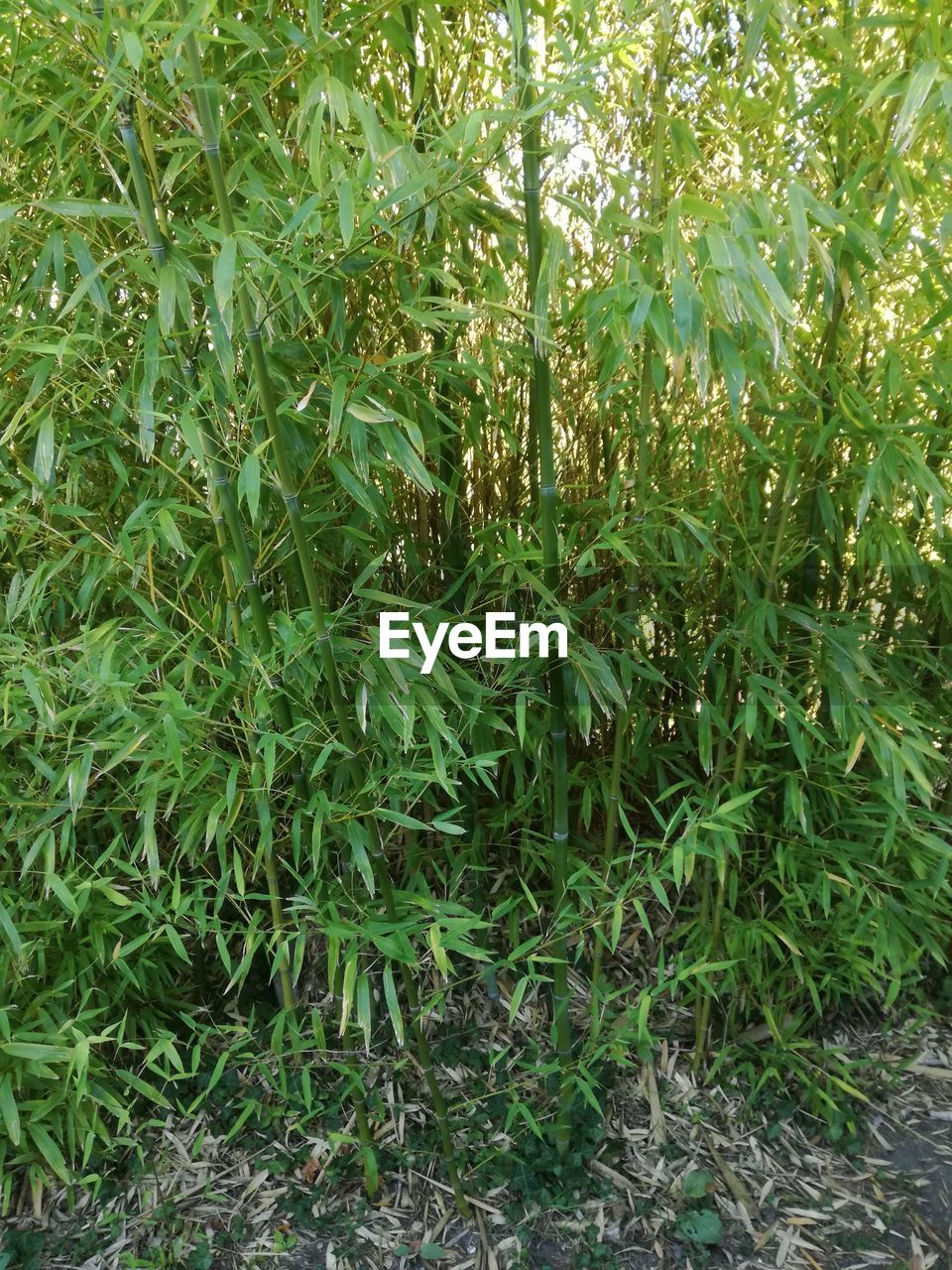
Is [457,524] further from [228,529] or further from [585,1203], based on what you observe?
[585,1203]

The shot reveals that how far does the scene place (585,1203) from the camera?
1.94 meters

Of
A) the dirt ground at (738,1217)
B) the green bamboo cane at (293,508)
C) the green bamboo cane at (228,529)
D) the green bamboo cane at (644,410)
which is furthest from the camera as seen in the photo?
the dirt ground at (738,1217)

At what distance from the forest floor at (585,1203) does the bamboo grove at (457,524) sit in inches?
3.4

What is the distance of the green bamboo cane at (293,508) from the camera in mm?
1272

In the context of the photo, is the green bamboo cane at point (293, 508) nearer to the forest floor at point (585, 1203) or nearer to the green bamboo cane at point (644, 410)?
the forest floor at point (585, 1203)

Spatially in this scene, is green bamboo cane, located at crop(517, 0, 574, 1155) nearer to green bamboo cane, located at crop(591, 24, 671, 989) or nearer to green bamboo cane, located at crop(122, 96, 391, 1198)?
green bamboo cane, located at crop(591, 24, 671, 989)

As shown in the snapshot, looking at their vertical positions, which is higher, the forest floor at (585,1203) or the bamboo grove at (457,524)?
the bamboo grove at (457,524)

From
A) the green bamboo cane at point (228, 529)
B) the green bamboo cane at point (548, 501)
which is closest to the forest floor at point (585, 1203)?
the green bamboo cane at point (548, 501)

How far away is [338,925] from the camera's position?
158 cm

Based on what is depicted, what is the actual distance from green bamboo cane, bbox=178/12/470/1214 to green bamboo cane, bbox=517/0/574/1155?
0.89 feet

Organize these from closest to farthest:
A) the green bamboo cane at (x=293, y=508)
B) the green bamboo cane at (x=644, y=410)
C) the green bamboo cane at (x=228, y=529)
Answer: the green bamboo cane at (x=293, y=508) < the green bamboo cane at (x=228, y=529) < the green bamboo cane at (x=644, y=410)

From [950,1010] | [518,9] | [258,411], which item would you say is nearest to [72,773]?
[258,411]

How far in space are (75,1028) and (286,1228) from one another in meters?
0.63

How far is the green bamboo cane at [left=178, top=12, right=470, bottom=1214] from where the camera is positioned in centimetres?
127
